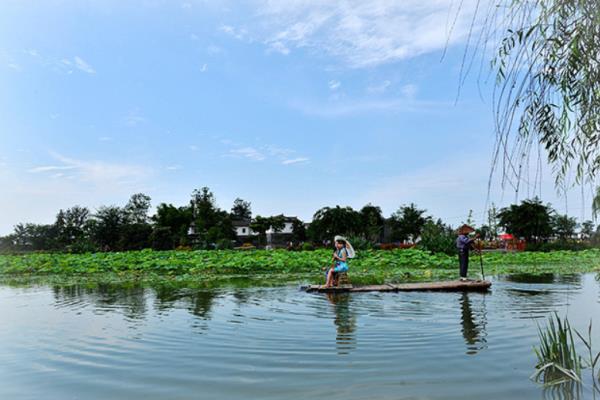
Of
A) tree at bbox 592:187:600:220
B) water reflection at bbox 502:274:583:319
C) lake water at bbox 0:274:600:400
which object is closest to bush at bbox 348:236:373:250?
water reflection at bbox 502:274:583:319

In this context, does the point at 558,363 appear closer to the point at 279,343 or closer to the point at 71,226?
the point at 279,343

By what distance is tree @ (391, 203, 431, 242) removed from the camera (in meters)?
57.0

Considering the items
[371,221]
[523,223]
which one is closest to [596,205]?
[523,223]

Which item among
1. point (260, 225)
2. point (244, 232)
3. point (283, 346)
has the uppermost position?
point (260, 225)

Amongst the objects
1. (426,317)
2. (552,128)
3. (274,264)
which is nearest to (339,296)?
(426,317)

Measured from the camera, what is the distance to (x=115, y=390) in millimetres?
4477

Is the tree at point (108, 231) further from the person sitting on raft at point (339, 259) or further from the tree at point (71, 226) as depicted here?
the person sitting on raft at point (339, 259)

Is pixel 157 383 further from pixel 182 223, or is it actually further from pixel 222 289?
pixel 182 223

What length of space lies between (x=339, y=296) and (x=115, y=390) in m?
6.63

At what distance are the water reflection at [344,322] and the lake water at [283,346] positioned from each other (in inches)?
1.0

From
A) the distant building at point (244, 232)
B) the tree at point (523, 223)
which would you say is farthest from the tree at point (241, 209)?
the tree at point (523, 223)

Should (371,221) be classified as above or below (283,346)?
above

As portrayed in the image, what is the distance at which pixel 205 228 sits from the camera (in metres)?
59.0

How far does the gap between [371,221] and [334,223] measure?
454 centimetres
